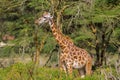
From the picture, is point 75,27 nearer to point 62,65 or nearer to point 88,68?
point 88,68

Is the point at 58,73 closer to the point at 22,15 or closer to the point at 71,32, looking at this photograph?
the point at 71,32

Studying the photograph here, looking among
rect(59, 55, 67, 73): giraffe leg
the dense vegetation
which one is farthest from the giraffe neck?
the dense vegetation

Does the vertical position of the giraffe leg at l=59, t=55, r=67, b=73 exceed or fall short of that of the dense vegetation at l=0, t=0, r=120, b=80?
it exceeds it

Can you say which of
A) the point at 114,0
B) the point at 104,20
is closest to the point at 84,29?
the point at 104,20

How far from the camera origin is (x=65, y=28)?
60.6ft

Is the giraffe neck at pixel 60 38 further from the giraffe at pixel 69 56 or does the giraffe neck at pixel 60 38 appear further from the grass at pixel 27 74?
the grass at pixel 27 74

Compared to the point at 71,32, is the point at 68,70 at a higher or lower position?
higher

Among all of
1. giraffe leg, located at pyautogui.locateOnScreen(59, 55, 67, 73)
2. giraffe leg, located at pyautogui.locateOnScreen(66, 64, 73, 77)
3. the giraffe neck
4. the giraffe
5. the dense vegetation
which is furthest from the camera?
the dense vegetation

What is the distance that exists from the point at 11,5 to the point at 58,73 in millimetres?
7295

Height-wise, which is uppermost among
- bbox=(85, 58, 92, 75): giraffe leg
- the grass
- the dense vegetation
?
the grass

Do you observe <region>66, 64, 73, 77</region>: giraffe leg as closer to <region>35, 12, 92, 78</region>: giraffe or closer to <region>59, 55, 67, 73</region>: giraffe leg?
<region>35, 12, 92, 78</region>: giraffe

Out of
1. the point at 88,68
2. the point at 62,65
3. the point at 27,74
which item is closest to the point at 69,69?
the point at 62,65

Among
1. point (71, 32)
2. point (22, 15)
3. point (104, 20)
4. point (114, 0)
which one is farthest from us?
point (22, 15)

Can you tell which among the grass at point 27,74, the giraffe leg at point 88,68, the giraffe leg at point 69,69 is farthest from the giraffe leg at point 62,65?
the giraffe leg at point 88,68
